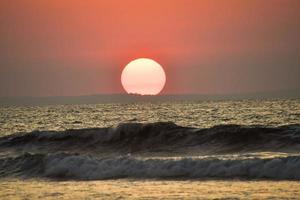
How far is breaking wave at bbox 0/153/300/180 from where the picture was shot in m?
22.0

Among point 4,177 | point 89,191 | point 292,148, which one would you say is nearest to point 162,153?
point 292,148

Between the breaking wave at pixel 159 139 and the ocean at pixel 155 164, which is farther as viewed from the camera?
the breaking wave at pixel 159 139

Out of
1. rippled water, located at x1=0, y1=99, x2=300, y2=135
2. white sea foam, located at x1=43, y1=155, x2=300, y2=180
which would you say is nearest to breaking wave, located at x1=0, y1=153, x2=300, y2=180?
white sea foam, located at x1=43, y1=155, x2=300, y2=180

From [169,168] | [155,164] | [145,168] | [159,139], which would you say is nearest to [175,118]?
[159,139]

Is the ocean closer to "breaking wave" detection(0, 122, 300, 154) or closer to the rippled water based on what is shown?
"breaking wave" detection(0, 122, 300, 154)

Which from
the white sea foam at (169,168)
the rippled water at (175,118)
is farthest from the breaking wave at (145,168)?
the rippled water at (175,118)

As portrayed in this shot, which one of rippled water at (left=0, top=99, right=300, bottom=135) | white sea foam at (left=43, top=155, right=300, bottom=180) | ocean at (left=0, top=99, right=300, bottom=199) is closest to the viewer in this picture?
ocean at (left=0, top=99, right=300, bottom=199)

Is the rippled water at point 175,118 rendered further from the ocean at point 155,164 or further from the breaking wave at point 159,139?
the ocean at point 155,164

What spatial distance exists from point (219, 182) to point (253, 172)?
1.95 meters

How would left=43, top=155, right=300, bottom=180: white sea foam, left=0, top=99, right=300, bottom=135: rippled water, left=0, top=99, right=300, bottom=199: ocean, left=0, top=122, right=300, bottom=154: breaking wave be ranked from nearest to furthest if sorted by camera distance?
1. left=0, top=99, right=300, bottom=199: ocean
2. left=43, top=155, right=300, bottom=180: white sea foam
3. left=0, top=122, right=300, bottom=154: breaking wave
4. left=0, top=99, right=300, bottom=135: rippled water

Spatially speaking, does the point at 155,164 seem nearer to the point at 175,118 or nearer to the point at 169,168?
the point at 169,168

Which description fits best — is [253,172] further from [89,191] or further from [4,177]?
[4,177]

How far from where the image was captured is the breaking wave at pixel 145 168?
72.2ft

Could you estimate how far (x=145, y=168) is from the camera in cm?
2419
